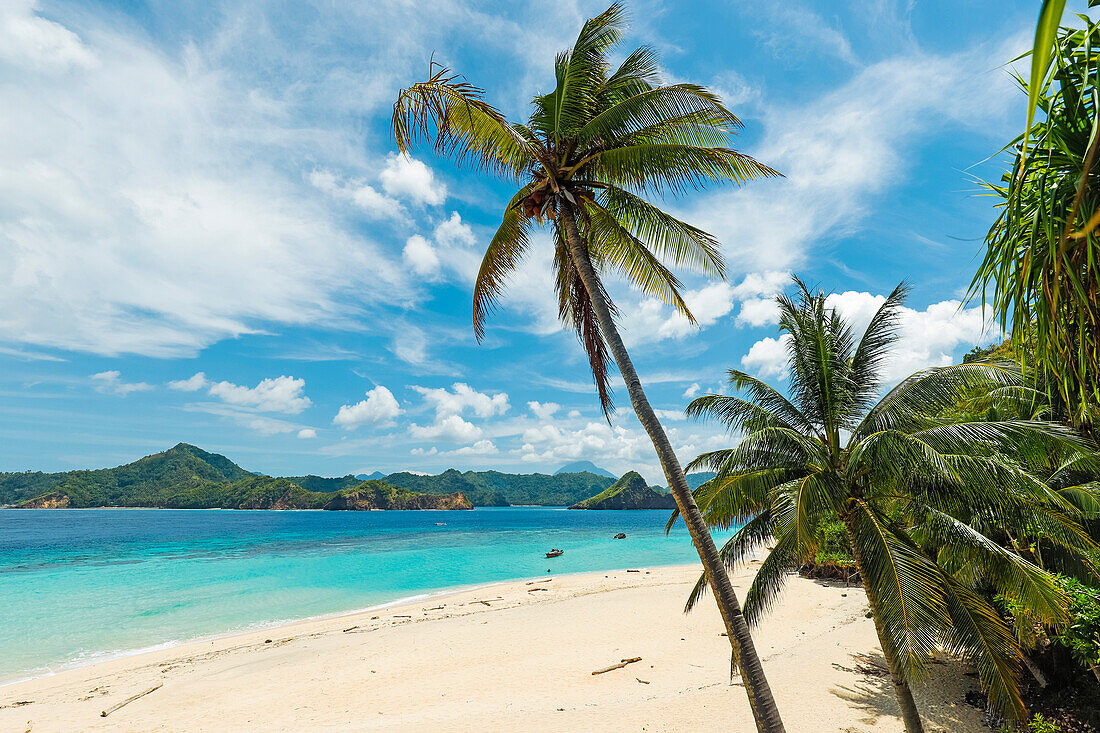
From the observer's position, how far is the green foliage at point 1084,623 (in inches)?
244

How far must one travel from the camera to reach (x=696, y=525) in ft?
17.8

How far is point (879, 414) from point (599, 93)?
19.4 feet

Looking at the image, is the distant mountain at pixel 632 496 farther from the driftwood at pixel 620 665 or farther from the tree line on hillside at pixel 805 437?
the tree line on hillside at pixel 805 437

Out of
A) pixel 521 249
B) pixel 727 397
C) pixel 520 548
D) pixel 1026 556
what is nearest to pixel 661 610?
pixel 1026 556

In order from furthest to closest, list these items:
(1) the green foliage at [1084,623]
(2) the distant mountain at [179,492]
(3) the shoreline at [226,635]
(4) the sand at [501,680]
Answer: (2) the distant mountain at [179,492] → (3) the shoreline at [226,635] → (4) the sand at [501,680] → (1) the green foliage at [1084,623]

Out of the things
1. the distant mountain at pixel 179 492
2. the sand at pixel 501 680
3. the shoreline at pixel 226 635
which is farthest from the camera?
the distant mountain at pixel 179 492

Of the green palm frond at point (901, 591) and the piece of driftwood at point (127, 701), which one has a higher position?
the green palm frond at point (901, 591)

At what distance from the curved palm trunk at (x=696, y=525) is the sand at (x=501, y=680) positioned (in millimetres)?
4218

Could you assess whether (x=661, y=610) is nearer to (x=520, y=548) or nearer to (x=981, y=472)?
(x=981, y=472)

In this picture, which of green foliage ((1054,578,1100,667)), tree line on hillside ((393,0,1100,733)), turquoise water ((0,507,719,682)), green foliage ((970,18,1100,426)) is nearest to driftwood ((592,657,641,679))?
tree line on hillside ((393,0,1100,733))

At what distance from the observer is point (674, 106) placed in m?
6.09

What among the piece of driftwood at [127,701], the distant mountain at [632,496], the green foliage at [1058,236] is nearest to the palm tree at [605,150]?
the green foliage at [1058,236]

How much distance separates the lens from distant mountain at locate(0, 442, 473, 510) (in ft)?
421

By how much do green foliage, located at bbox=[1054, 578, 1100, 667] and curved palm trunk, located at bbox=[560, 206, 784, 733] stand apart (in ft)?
13.6
